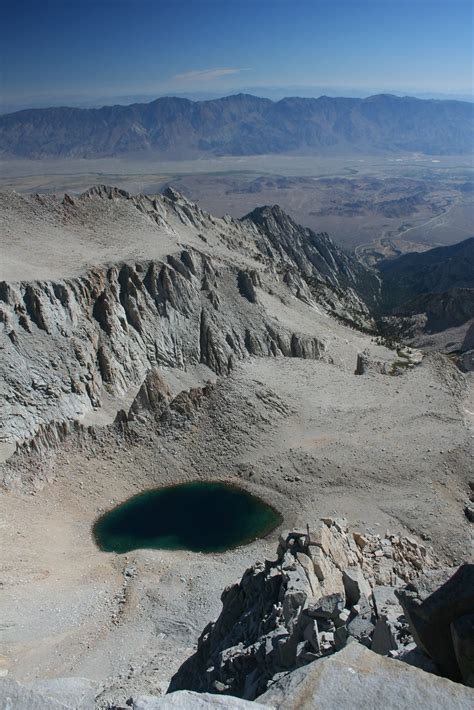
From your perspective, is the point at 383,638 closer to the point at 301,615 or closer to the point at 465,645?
the point at 301,615

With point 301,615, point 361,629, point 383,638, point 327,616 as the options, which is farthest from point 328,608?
point 383,638

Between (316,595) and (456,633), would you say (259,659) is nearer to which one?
(316,595)

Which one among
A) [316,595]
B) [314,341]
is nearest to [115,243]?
[314,341]

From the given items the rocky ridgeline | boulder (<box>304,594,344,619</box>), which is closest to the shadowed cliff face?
the rocky ridgeline

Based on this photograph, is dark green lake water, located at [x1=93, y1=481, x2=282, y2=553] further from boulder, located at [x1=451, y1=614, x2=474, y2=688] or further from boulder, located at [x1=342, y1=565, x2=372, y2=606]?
boulder, located at [x1=451, y1=614, x2=474, y2=688]

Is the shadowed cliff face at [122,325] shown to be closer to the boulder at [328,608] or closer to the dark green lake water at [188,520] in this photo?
the dark green lake water at [188,520]
